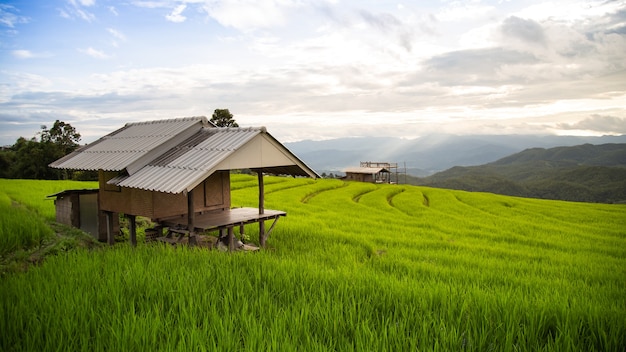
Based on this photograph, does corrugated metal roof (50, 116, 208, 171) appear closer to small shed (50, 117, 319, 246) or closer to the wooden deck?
small shed (50, 117, 319, 246)

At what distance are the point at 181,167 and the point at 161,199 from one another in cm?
199

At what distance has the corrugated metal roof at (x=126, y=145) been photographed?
1091cm

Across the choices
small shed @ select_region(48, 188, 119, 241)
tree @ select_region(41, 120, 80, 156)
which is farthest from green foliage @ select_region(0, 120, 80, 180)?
small shed @ select_region(48, 188, 119, 241)

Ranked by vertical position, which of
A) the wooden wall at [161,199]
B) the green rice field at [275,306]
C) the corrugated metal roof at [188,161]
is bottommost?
the green rice field at [275,306]

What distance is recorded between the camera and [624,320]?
449 cm

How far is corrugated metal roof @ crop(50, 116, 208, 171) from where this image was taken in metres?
10.9

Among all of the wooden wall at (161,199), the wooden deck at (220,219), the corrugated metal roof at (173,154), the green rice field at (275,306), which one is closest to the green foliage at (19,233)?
the green rice field at (275,306)

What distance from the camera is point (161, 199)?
10977 mm

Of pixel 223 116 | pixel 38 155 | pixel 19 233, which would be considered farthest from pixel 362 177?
pixel 19 233

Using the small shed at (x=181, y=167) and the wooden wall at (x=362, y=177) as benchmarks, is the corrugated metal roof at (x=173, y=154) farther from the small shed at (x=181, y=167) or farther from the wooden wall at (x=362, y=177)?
the wooden wall at (x=362, y=177)

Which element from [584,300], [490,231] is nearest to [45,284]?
[584,300]

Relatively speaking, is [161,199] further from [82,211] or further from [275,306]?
[275,306]

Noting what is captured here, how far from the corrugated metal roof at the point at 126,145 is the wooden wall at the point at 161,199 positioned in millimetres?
773

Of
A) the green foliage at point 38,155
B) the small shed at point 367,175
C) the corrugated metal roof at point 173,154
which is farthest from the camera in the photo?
the small shed at point 367,175
